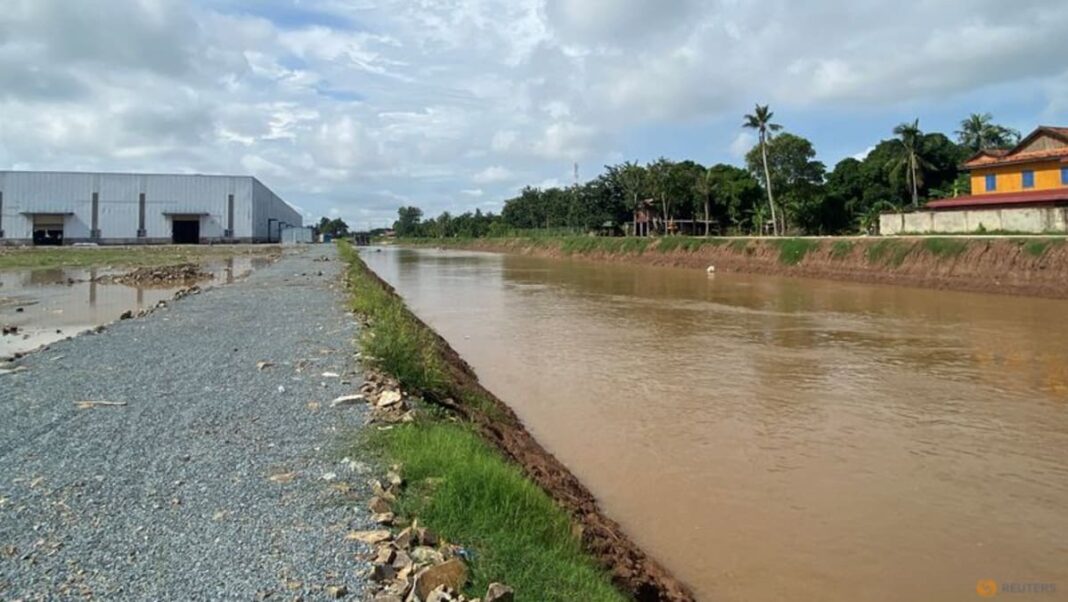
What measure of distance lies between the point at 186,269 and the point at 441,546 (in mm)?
35414

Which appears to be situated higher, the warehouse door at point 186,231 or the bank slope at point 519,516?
the warehouse door at point 186,231

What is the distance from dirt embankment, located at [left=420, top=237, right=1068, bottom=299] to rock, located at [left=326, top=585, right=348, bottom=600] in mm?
31169

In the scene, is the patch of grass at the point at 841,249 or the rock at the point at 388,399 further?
the patch of grass at the point at 841,249

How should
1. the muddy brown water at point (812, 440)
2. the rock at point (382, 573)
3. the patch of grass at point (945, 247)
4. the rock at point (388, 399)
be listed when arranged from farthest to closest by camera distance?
the patch of grass at point (945, 247), the rock at point (388, 399), the muddy brown water at point (812, 440), the rock at point (382, 573)

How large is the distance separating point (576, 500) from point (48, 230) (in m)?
84.2

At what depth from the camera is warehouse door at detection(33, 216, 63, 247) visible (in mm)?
71688

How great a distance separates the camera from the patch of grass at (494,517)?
4090 millimetres

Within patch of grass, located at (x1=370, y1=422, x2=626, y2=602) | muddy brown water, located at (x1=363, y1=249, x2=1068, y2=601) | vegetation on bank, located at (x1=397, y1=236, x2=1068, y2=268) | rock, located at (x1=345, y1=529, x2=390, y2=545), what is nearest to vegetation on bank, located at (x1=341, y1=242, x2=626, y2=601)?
patch of grass, located at (x1=370, y1=422, x2=626, y2=602)

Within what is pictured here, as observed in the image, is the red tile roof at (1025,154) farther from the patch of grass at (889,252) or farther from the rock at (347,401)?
the rock at (347,401)

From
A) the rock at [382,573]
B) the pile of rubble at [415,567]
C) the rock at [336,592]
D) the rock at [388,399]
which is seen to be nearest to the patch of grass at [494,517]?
the pile of rubble at [415,567]

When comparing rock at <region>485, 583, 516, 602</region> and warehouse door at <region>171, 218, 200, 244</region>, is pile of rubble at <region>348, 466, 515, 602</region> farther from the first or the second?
warehouse door at <region>171, 218, 200, 244</region>

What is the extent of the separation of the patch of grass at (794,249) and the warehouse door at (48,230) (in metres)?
71.1

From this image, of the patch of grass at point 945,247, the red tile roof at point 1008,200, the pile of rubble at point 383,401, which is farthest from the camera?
the red tile roof at point 1008,200

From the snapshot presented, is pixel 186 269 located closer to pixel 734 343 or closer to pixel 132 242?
pixel 734 343
